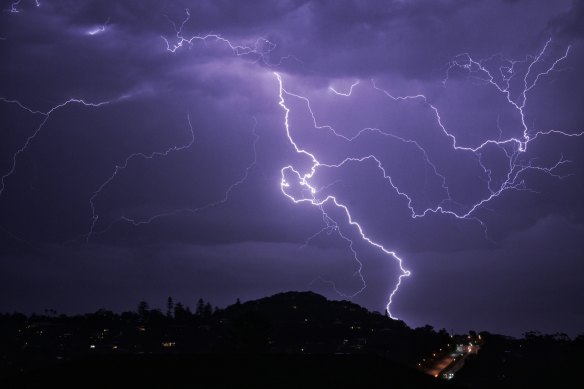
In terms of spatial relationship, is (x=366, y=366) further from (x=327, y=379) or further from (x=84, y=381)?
(x=84, y=381)

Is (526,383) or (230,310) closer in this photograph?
(526,383)

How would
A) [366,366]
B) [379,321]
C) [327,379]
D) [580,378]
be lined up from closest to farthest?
1. [327,379]
2. [366,366]
3. [580,378]
4. [379,321]

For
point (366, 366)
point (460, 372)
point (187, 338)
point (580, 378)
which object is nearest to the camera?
point (366, 366)

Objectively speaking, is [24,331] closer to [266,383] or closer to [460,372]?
[460,372]

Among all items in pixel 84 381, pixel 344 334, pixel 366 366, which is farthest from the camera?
pixel 344 334

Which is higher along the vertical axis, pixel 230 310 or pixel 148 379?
pixel 230 310

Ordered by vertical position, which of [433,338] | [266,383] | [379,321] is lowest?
[266,383]

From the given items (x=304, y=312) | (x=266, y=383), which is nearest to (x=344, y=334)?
(x=304, y=312)

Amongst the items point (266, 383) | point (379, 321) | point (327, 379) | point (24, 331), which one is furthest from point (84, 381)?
point (379, 321)

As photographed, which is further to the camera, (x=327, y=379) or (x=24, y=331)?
(x=24, y=331)
